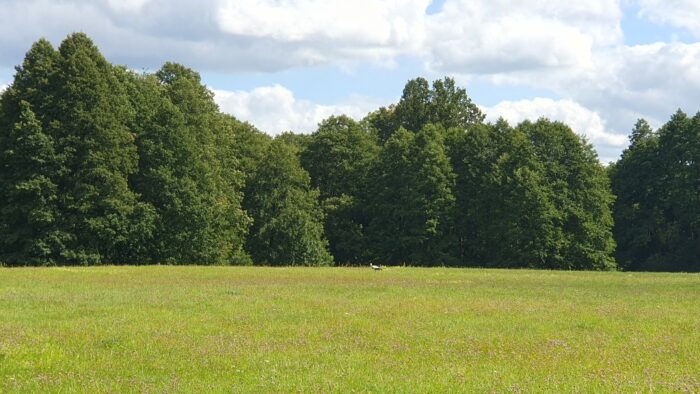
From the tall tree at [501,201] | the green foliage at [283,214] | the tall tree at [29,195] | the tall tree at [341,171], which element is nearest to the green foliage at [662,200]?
the tall tree at [501,201]

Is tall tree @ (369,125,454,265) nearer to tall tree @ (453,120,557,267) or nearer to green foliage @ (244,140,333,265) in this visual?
tall tree @ (453,120,557,267)

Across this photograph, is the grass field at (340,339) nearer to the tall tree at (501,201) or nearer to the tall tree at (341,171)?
the tall tree at (501,201)

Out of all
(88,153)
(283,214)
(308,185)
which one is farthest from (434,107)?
(88,153)

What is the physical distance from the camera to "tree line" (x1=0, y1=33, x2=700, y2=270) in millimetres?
56750

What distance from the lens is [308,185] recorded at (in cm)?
7856

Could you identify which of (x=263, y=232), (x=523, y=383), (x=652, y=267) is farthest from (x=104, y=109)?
(x=652, y=267)

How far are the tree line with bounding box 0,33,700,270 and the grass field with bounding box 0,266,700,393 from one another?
23.4 meters

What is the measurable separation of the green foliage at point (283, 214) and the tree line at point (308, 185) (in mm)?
193

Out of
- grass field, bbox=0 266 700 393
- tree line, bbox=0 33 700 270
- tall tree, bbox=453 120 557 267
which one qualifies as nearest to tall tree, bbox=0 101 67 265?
tree line, bbox=0 33 700 270

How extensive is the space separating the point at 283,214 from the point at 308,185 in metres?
5.80

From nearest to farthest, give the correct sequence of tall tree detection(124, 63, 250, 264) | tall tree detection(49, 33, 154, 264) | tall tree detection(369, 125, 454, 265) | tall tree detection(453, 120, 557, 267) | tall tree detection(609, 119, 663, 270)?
tall tree detection(49, 33, 154, 264) → tall tree detection(124, 63, 250, 264) → tall tree detection(453, 120, 557, 267) → tall tree detection(369, 125, 454, 265) → tall tree detection(609, 119, 663, 270)

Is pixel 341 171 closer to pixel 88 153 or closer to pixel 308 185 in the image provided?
pixel 308 185

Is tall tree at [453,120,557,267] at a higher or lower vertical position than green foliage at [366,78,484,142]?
lower

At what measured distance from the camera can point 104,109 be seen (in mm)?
58156
